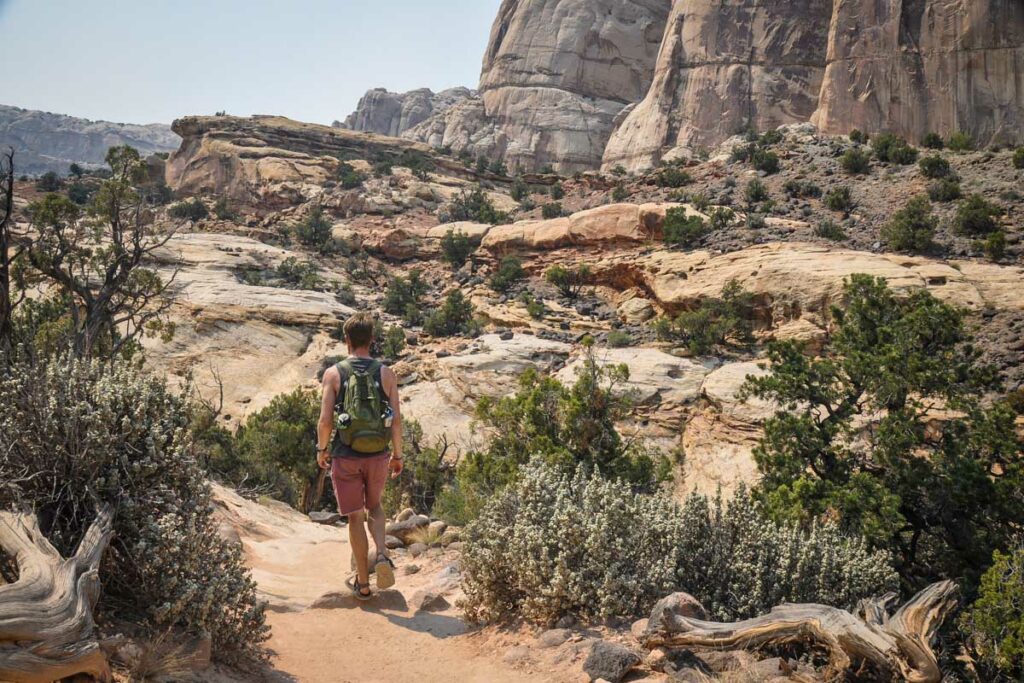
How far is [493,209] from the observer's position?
3481 centimetres

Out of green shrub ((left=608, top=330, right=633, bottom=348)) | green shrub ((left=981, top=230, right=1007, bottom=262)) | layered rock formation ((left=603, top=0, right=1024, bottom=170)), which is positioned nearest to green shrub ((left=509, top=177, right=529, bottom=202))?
layered rock formation ((left=603, top=0, right=1024, bottom=170))

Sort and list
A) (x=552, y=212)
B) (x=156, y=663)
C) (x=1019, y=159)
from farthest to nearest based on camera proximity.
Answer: (x=552, y=212)
(x=1019, y=159)
(x=156, y=663)

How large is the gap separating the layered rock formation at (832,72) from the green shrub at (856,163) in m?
18.7

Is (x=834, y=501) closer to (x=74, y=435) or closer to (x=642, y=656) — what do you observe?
(x=642, y=656)

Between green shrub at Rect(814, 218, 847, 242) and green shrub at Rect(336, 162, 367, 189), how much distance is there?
1061 inches

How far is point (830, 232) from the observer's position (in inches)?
821

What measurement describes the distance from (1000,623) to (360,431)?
423 centimetres

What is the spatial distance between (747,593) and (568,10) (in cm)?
6720

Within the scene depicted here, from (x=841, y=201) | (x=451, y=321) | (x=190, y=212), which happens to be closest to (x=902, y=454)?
(x=451, y=321)

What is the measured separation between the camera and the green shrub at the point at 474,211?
33656 mm

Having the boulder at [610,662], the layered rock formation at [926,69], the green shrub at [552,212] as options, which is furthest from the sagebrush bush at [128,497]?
the layered rock formation at [926,69]

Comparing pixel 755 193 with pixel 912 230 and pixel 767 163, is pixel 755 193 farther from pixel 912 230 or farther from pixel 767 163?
pixel 912 230

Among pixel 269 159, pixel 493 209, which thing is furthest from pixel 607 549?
pixel 269 159

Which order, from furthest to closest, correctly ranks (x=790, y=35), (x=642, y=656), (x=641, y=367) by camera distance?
(x=790, y=35), (x=641, y=367), (x=642, y=656)
